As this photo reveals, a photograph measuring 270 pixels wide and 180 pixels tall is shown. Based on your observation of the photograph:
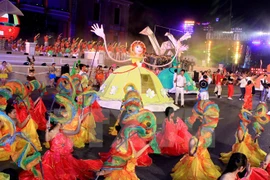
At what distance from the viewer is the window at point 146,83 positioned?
513 inches

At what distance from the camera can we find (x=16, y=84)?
22.5 ft

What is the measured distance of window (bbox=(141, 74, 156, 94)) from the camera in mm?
13039

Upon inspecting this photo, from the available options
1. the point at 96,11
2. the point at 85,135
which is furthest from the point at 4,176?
the point at 96,11

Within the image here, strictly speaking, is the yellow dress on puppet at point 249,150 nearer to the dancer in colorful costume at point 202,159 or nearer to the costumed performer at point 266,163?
the dancer in colorful costume at point 202,159

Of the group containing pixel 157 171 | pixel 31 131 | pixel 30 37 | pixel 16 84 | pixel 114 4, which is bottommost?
pixel 157 171

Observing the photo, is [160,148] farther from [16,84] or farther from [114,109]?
[114,109]

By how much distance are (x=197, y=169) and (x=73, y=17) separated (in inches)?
1318

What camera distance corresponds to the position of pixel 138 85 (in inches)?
505

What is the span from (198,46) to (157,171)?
47.4m

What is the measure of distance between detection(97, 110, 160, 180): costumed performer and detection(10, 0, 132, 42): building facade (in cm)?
2924

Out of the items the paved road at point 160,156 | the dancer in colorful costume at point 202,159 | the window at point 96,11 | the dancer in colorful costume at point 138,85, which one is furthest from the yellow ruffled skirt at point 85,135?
the window at point 96,11

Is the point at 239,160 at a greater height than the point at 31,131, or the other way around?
the point at 239,160

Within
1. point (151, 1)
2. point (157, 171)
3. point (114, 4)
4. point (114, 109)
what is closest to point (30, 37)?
point (114, 4)

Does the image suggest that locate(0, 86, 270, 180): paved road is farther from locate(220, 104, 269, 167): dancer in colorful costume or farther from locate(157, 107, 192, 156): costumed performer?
locate(220, 104, 269, 167): dancer in colorful costume
